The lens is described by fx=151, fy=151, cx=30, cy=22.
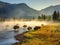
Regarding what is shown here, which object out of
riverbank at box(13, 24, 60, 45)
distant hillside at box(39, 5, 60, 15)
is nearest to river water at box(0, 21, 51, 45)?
riverbank at box(13, 24, 60, 45)

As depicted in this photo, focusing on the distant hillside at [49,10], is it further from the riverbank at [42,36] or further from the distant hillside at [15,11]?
the riverbank at [42,36]

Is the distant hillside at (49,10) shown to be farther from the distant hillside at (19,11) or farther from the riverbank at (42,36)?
the riverbank at (42,36)

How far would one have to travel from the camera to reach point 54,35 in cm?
250

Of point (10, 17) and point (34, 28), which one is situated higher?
point (10, 17)

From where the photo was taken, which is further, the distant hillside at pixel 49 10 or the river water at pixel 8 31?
the distant hillside at pixel 49 10

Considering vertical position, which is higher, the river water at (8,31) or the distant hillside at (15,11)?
the distant hillside at (15,11)

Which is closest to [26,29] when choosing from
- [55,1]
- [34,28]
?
[34,28]

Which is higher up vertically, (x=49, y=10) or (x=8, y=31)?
(x=49, y=10)

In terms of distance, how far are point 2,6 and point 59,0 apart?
1.00m

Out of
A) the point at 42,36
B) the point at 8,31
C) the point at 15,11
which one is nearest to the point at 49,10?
the point at 42,36

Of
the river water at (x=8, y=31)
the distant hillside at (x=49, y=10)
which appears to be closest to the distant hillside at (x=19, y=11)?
the distant hillside at (x=49, y=10)

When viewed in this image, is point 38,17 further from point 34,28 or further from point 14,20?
point 14,20

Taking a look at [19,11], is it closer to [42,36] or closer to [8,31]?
[8,31]

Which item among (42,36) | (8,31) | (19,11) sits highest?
(19,11)
